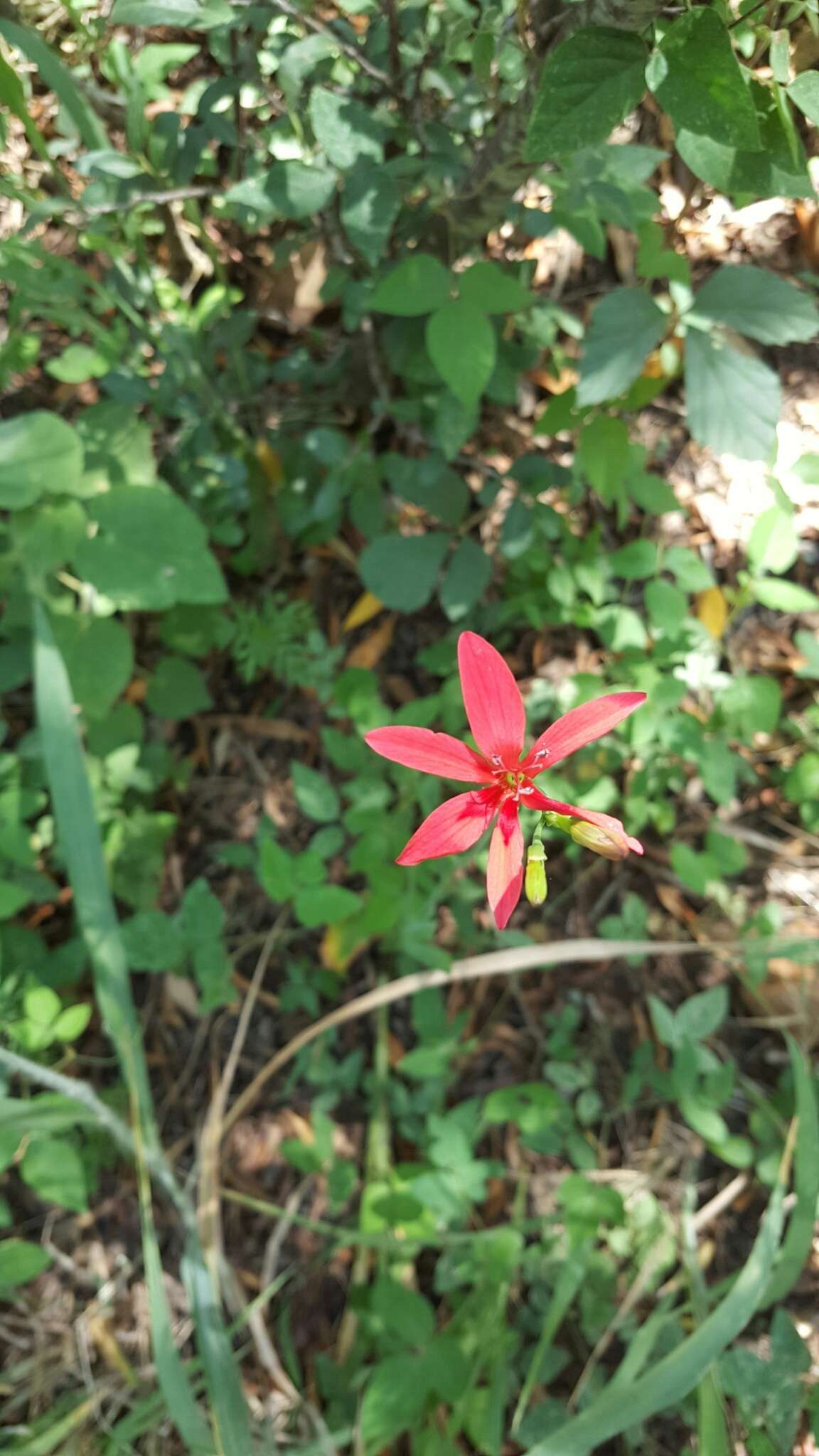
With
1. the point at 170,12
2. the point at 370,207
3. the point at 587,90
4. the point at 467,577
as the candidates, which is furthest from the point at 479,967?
the point at 170,12

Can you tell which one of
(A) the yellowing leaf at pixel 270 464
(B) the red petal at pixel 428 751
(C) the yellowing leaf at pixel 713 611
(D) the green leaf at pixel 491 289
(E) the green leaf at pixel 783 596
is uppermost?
(D) the green leaf at pixel 491 289

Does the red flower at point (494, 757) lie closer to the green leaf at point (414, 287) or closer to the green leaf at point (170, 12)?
the green leaf at point (414, 287)

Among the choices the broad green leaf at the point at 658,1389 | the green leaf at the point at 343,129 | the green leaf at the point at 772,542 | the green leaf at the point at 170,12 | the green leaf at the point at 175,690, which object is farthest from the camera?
the green leaf at the point at 175,690

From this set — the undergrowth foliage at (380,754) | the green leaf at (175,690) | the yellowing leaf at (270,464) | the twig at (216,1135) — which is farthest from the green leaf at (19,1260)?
the yellowing leaf at (270,464)

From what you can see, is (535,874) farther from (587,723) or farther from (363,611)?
(363,611)

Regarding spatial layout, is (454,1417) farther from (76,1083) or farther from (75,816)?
(75,816)

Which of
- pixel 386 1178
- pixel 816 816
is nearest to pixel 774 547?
pixel 816 816

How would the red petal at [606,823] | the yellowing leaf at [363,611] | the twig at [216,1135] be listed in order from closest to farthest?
the red petal at [606,823]
the twig at [216,1135]
the yellowing leaf at [363,611]
